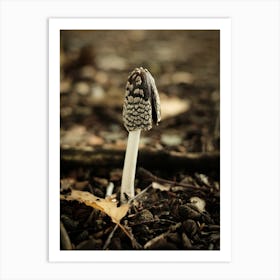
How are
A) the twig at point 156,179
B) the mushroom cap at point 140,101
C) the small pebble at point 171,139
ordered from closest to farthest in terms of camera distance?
the mushroom cap at point 140,101 → the twig at point 156,179 → the small pebble at point 171,139

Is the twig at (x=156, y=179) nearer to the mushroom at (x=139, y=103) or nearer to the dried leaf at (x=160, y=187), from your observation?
the dried leaf at (x=160, y=187)

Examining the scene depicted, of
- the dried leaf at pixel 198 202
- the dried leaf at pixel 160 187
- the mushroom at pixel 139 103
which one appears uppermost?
the mushroom at pixel 139 103

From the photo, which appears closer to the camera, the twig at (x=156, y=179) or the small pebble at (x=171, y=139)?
the twig at (x=156, y=179)

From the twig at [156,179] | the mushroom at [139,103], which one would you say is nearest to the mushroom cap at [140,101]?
the mushroom at [139,103]
